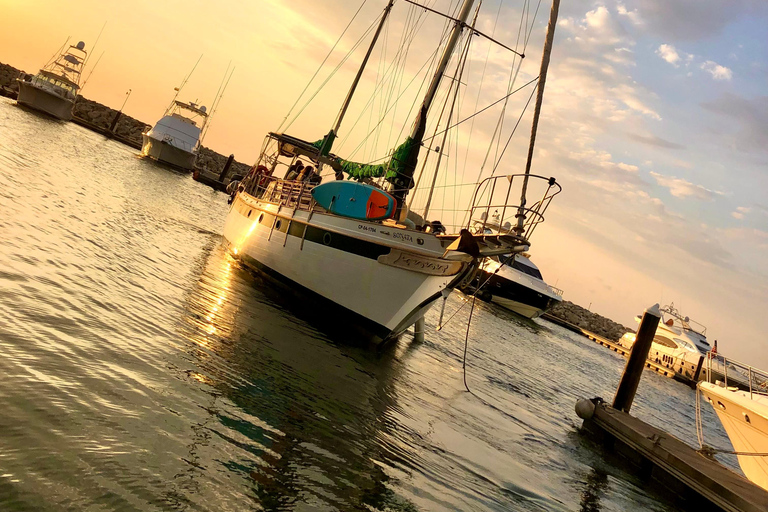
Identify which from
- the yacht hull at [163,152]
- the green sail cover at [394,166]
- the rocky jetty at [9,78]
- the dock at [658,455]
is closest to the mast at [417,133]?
the green sail cover at [394,166]

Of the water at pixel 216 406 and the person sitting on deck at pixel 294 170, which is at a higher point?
the person sitting on deck at pixel 294 170

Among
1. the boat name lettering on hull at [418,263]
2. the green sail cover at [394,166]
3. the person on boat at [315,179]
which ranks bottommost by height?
the boat name lettering on hull at [418,263]

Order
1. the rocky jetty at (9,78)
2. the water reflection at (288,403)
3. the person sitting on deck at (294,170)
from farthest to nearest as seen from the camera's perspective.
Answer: the rocky jetty at (9,78) → the person sitting on deck at (294,170) → the water reflection at (288,403)

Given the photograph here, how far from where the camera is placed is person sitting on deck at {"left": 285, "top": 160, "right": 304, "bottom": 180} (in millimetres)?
20766

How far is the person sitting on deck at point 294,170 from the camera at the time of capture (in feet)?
68.1

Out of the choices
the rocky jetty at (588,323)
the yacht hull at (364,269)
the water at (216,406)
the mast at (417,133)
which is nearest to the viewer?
the water at (216,406)

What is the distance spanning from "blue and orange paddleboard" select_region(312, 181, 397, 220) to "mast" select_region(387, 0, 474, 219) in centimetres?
105

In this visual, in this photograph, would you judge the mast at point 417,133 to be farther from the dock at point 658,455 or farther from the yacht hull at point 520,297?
the yacht hull at point 520,297

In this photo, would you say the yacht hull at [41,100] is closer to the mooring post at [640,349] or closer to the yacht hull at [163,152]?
the yacht hull at [163,152]

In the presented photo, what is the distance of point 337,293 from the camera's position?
14.9m

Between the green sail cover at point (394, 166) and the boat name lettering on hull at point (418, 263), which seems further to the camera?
the green sail cover at point (394, 166)

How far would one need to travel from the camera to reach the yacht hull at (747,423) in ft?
39.4

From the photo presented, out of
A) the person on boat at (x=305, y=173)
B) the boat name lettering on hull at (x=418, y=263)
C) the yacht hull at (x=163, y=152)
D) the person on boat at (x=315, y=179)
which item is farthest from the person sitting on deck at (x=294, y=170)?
the yacht hull at (x=163, y=152)

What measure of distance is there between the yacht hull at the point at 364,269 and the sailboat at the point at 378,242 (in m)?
0.03
